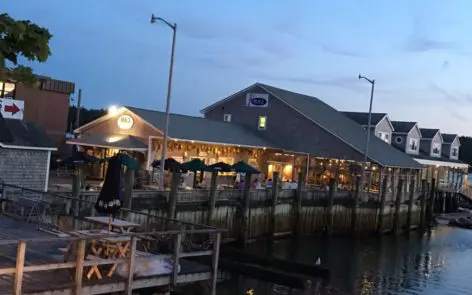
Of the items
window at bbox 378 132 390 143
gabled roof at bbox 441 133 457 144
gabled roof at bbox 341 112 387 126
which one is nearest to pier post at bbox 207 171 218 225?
gabled roof at bbox 341 112 387 126

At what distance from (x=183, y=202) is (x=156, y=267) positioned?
13.5 metres

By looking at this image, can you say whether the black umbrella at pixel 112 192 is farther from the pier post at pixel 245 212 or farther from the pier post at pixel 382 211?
the pier post at pixel 382 211

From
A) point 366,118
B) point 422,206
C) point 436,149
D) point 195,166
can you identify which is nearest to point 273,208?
point 195,166

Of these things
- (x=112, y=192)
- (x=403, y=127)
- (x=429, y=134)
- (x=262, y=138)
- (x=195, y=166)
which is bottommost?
(x=112, y=192)

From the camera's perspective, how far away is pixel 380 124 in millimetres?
57594

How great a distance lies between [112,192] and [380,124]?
4739 centimetres

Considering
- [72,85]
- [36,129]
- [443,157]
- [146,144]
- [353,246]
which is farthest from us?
[443,157]

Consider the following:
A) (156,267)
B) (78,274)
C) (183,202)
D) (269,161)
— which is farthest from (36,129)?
(269,161)

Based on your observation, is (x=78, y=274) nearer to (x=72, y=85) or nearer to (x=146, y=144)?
(x=146, y=144)

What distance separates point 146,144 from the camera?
3738cm

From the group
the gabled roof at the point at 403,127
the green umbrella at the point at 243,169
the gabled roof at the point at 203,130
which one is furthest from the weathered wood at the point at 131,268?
the gabled roof at the point at 403,127

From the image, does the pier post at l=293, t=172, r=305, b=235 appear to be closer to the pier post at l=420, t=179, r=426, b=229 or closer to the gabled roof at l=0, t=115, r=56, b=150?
the gabled roof at l=0, t=115, r=56, b=150

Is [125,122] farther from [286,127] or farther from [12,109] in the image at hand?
[286,127]

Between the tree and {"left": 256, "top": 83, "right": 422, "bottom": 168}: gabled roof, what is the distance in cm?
4209
